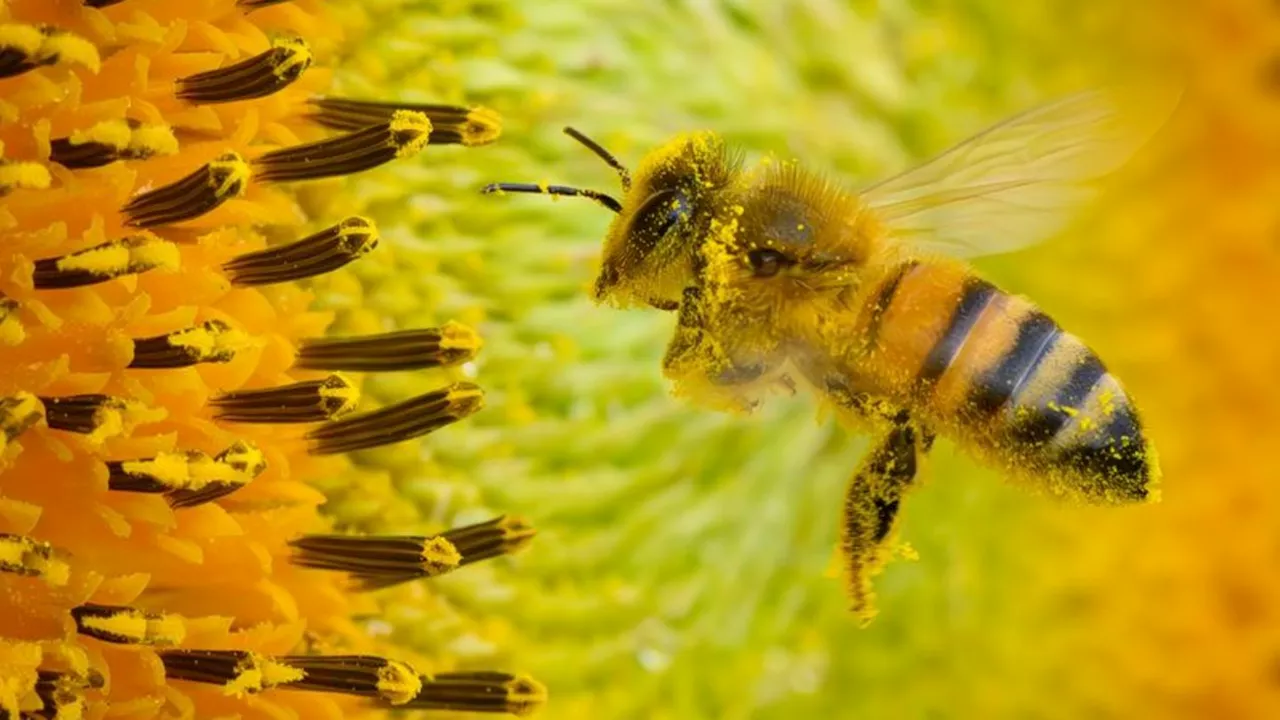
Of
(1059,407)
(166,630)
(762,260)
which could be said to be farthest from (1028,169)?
(166,630)

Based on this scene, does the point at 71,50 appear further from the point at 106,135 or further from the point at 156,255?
the point at 156,255

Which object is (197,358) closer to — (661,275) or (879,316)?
(661,275)

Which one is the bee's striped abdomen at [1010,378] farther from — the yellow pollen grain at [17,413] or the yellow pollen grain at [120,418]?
the yellow pollen grain at [17,413]

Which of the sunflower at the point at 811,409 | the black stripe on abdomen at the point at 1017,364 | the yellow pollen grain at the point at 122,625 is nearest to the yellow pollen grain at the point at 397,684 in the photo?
the sunflower at the point at 811,409

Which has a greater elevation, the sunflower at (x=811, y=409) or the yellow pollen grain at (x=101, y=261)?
the sunflower at (x=811, y=409)

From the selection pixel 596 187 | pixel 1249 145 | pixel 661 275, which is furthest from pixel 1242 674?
pixel 661 275

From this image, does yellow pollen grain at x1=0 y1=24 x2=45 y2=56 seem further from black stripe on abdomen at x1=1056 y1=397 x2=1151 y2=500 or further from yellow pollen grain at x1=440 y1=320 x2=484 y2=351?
black stripe on abdomen at x1=1056 y1=397 x2=1151 y2=500
